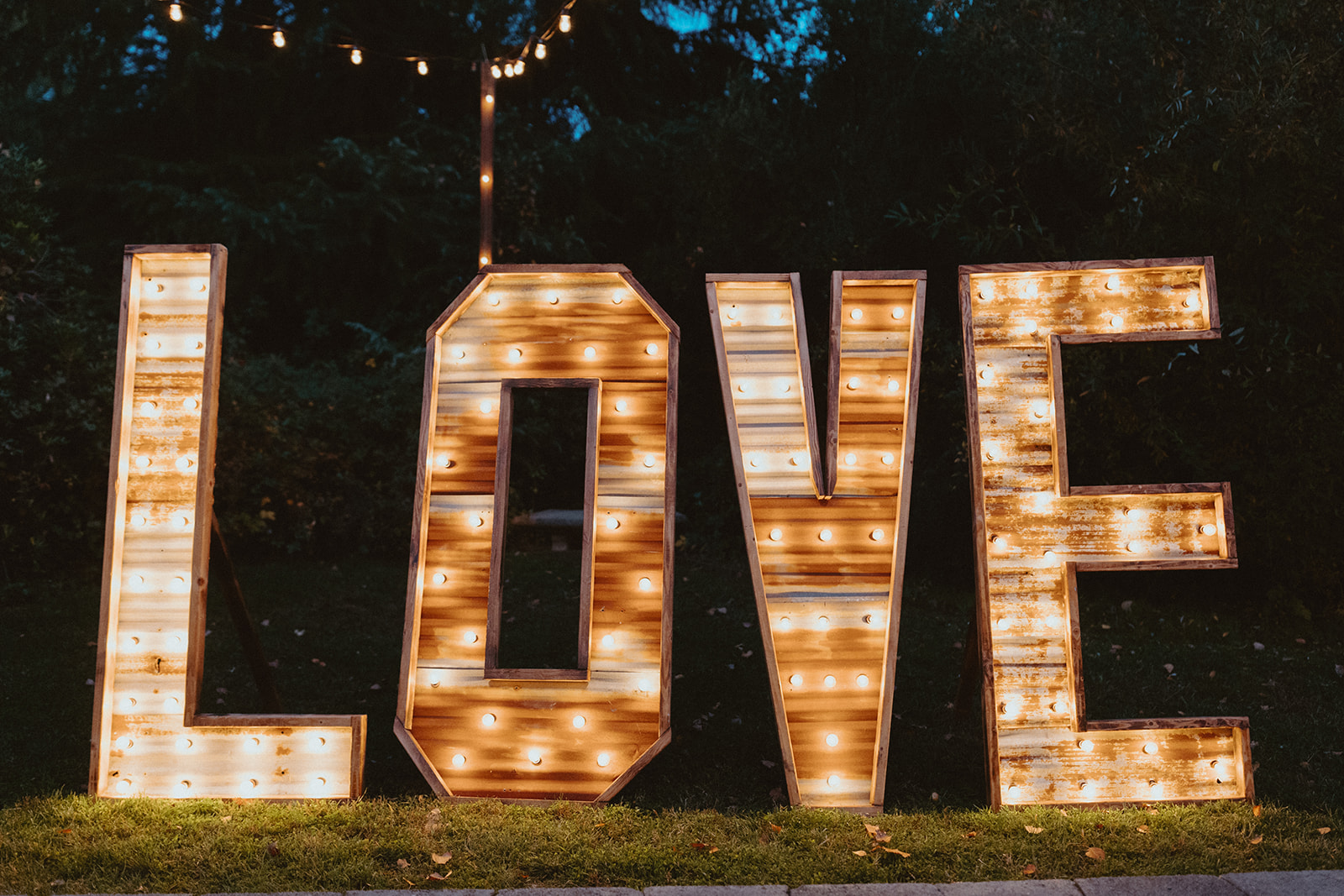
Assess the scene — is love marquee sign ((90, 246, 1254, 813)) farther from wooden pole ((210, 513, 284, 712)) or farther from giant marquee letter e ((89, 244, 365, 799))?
wooden pole ((210, 513, 284, 712))

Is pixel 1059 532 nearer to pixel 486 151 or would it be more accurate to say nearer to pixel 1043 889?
pixel 1043 889

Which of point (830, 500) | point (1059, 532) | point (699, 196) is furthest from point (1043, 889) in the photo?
point (699, 196)

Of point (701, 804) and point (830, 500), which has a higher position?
point (830, 500)

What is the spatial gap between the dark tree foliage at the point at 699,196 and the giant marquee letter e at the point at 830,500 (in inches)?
165

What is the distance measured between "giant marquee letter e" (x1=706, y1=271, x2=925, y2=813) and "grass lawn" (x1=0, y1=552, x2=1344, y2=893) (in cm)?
37

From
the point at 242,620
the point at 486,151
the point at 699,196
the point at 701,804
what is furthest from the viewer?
the point at 699,196

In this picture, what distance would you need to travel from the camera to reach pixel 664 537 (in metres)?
4.21

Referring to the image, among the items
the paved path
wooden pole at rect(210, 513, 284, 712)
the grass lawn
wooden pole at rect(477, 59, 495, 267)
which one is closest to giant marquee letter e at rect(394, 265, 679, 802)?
the grass lawn

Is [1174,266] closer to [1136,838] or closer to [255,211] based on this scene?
[1136,838]

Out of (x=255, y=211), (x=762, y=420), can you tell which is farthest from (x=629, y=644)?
(x=255, y=211)

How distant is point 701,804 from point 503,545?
Result: 5.04 feet

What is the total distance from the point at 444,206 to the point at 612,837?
9.82m

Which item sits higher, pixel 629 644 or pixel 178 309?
pixel 178 309

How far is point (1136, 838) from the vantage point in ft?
12.2
